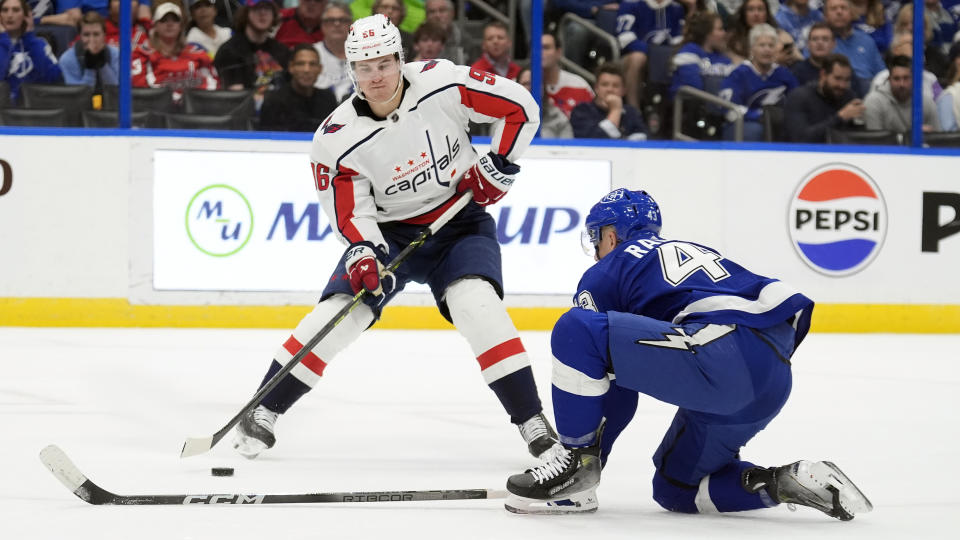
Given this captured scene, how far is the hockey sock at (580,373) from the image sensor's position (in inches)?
88.4

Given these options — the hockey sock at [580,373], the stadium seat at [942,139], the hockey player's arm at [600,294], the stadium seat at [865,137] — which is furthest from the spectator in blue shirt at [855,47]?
the hockey sock at [580,373]

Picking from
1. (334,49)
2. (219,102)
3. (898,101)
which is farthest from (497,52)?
(898,101)

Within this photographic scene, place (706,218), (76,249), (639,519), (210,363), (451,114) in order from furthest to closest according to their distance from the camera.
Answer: (706,218)
(76,249)
(210,363)
(451,114)
(639,519)

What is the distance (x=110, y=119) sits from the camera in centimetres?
589

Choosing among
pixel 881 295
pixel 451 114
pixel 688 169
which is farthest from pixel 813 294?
pixel 451 114

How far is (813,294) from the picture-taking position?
6301 millimetres

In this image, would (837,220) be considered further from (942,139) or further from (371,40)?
(371,40)

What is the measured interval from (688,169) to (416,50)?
1511 mm

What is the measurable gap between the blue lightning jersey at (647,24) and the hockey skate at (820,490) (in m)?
4.38

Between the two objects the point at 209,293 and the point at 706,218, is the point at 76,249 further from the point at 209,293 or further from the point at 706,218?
the point at 706,218

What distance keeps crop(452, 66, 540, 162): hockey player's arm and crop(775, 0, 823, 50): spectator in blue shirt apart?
3.62 metres

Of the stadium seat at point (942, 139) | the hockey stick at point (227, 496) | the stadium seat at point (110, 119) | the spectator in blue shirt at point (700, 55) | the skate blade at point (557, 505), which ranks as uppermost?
the spectator in blue shirt at point (700, 55)

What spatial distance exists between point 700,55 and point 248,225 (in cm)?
248

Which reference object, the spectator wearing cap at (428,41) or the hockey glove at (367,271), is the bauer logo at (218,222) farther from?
the hockey glove at (367,271)
